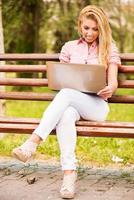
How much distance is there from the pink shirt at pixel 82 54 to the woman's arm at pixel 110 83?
6 centimetres

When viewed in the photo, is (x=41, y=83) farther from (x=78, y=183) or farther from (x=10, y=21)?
(x=10, y=21)

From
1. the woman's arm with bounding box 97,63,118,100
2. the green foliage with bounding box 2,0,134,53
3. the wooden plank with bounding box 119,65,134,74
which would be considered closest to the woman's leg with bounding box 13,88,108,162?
the woman's arm with bounding box 97,63,118,100

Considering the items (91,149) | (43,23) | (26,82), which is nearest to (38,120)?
(26,82)

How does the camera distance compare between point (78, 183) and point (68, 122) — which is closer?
point (68, 122)

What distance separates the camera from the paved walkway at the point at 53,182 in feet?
15.1

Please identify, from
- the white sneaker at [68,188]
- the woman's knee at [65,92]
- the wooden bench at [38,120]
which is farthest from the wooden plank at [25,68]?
the white sneaker at [68,188]

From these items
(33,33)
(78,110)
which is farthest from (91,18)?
(33,33)

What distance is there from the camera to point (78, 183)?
16.3 ft

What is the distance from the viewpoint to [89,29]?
4727mm

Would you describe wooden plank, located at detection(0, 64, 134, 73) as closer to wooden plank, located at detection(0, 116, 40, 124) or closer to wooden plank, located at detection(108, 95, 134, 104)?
wooden plank, located at detection(108, 95, 134, 104)

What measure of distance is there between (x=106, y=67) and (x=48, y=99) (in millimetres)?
740

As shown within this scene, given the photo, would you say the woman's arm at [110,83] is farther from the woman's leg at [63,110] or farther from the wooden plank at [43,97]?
the wooden plank at [43,97]

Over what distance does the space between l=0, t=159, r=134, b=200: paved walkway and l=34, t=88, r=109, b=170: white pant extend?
34 cm

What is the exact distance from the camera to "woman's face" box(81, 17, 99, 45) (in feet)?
15.5
